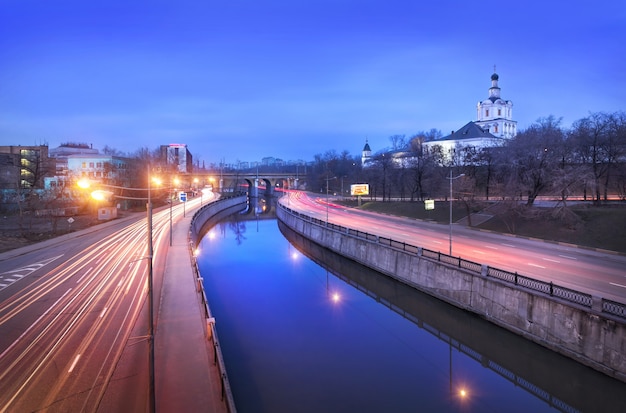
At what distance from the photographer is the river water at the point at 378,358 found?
15.3 metres

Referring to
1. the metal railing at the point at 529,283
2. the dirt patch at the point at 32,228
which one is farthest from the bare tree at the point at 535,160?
the dirt patch at the point at 32,228

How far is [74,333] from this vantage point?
54.7 feet

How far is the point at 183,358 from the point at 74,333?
19.6ft

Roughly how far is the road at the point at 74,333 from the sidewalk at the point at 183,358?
582mm

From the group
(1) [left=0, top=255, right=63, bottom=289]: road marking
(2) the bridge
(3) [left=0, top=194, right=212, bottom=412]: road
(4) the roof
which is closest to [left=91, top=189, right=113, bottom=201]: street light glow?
(3) [left=0, top=194, right=212, bottom=412]: road

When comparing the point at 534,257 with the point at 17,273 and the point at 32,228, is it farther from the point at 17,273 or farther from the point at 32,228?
the point at 32,228

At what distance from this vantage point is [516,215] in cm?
4153

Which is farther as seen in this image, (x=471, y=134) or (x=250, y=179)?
(x=250, y=179)

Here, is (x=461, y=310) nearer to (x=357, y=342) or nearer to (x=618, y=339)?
(x=357, y=342)

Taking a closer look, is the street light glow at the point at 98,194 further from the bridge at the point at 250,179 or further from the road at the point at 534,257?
the bridge at the point at 250,179

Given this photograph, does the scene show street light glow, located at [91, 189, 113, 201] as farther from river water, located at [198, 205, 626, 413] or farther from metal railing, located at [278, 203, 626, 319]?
metal railing, located at [278, 203, 626, 319]

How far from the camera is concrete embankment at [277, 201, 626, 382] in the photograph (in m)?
15.5

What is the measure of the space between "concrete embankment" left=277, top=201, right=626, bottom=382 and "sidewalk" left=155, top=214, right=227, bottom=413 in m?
14.7

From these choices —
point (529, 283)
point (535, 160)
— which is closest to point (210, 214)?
point (535, 160)
